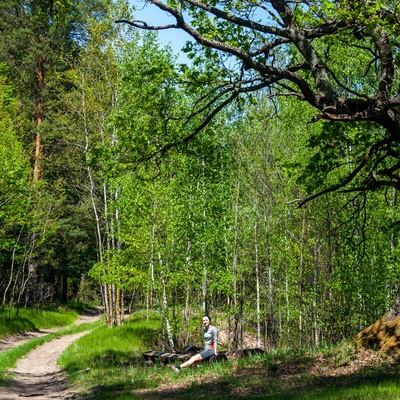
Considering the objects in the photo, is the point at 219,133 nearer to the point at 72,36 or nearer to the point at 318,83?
the point at 318,83

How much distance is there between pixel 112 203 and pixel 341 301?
9147 millimetres

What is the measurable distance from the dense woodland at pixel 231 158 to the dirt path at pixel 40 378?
336 centimetres

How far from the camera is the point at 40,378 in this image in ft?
44.9

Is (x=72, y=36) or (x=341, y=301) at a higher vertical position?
(x=72, y=36)

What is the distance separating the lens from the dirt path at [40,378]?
35.0 ft

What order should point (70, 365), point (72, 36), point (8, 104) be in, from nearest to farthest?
point (70, 365) < point (8, 104) < point (72, 36)

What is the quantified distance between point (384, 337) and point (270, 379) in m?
2.25

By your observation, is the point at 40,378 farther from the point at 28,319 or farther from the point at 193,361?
the point at 28,319

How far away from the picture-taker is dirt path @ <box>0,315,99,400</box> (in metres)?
10.7

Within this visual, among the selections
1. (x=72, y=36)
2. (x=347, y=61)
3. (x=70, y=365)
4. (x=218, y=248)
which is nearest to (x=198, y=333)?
(x=218, y=248)

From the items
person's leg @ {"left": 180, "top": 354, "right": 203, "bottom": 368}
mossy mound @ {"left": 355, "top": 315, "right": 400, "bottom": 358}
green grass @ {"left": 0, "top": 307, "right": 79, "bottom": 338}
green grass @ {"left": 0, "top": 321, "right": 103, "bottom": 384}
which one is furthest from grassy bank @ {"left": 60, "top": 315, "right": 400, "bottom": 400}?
green grass @ {"left": 0, "top": 307, "right": 79, "bottom": 338}

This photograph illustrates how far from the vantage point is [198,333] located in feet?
71.1

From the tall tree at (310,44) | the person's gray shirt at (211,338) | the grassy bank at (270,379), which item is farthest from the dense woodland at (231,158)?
the person's gray shirt at (211,338)

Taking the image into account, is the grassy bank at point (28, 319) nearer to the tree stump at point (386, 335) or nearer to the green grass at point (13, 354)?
the green grass at point (13, 354)
